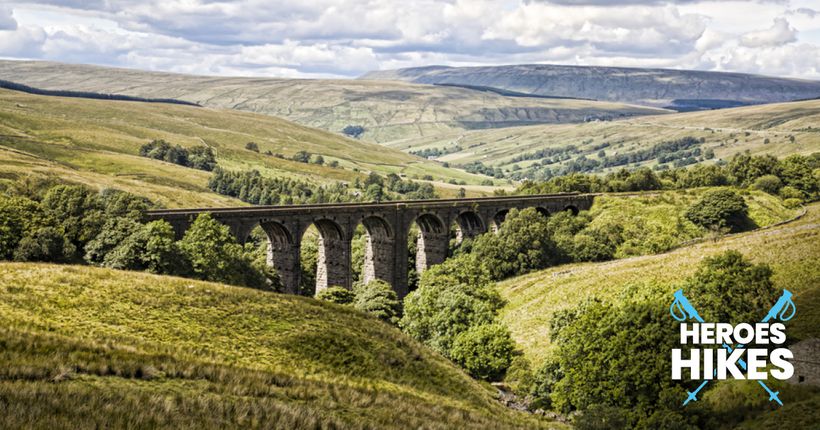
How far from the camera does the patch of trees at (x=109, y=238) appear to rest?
59.9m

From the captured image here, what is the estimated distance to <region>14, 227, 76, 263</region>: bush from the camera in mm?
58375

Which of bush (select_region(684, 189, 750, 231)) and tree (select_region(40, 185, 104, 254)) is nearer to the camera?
tree (select_region(40, 185, 104, 254))

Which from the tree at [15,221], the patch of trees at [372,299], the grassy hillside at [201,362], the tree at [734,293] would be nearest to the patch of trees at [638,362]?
the tree at [734,293]

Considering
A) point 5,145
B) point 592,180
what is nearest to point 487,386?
point 592,180

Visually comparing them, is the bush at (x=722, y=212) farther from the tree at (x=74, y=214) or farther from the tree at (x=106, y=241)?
the tree at (x=74, y=214)

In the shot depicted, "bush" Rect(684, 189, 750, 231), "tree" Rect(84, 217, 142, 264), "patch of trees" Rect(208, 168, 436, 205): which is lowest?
"patch of trees" Rect(208, 168, 436, 205)

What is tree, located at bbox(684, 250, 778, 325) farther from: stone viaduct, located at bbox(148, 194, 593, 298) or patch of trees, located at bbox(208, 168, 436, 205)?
patch of trees, located at bbox(208, 168, 436, 205)

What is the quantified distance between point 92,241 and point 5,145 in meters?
127

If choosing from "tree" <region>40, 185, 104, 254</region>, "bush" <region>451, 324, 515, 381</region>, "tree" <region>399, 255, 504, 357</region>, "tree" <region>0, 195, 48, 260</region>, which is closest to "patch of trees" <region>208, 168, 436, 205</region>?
"tree" <region>399, 255, 504, 357</region>

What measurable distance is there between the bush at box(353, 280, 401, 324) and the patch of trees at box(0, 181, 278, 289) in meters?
13.8

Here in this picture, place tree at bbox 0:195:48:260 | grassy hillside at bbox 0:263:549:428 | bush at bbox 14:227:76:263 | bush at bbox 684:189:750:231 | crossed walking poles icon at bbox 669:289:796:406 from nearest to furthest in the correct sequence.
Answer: grassy hillside at bbox 0:263:549:428 → crossed walking poles icon at bbox 669:289:796:406 → bush at bbox 14:227:76:263 → tree at bbox 0:195:48:260 → bush at bbox 684:189:750:231

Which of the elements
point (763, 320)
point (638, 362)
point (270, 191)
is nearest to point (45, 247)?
point (638, 362)

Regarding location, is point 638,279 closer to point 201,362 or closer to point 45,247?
point 201,362

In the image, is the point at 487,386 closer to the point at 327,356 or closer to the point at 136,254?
the point at 327,356
